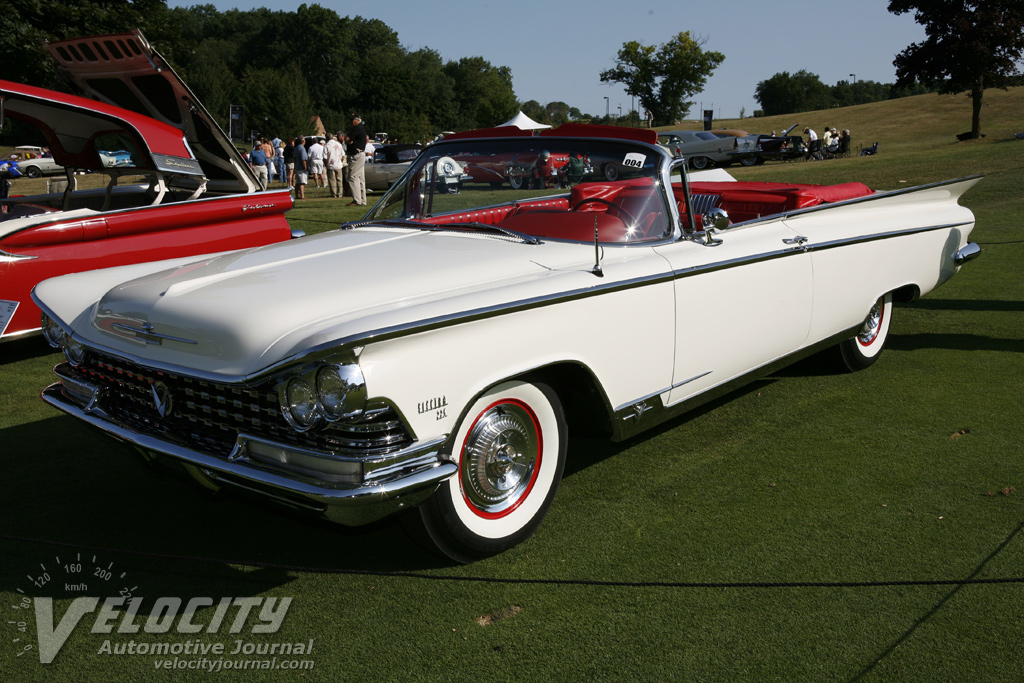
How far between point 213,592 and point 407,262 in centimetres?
129

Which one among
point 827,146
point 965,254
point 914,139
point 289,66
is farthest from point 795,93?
point 965,254

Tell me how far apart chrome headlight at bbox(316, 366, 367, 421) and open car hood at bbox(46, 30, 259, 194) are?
15.9 feet

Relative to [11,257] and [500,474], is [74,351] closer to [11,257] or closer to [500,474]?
[500,474]

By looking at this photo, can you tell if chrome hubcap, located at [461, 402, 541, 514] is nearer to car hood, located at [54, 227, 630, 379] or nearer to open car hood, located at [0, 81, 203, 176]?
car hood, located at [54, 227, 630, 379]

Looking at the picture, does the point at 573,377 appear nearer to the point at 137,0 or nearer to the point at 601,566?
the point at 601,566

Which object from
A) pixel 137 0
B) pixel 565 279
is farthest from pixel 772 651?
pixel 137 0

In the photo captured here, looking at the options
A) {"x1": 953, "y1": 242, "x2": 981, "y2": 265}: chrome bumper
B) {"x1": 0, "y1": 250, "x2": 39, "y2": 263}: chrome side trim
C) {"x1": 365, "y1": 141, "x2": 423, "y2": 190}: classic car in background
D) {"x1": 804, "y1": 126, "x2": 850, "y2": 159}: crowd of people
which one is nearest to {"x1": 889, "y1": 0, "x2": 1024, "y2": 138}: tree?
{"x1": 804, "y1": 126, "x2": 850, "y2": 159}: crowd of people

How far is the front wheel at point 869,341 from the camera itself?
4.72 metres

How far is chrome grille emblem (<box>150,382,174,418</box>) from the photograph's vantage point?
8.51 feet

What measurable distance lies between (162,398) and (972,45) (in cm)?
3768

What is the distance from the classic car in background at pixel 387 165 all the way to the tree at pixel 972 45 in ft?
75.4

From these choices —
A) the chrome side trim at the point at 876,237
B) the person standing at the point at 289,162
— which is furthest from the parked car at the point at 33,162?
the chrome side trim at the point at 876,237

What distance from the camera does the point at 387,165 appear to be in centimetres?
2023

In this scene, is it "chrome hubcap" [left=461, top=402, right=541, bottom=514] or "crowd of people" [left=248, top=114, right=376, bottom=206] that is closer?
"chrome hubcap" [left=461, top=402, right=541, bottom=514]
